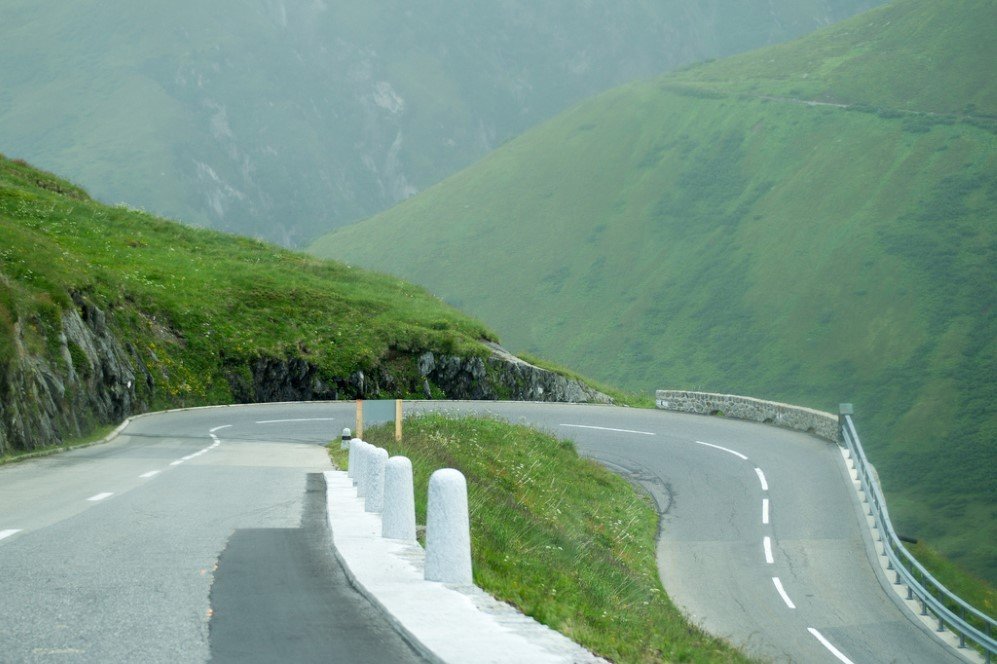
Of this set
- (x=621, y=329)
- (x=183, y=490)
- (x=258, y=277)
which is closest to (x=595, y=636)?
(x=183, y=490)

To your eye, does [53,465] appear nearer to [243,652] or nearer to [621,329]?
[243,652]

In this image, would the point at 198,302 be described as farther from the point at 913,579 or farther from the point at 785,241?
the point at 785,241

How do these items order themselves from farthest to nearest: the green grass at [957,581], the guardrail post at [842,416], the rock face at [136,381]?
the green grass at [957,581]
the guardrail post at [842,416]
the rock face at [136,381]

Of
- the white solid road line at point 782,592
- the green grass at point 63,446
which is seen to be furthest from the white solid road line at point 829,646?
the green grass at point 63,446

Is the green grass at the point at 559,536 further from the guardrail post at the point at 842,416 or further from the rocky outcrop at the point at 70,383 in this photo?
the guardrail post at the point at 842,416

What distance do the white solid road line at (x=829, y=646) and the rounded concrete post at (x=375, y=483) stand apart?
1067 centimetres

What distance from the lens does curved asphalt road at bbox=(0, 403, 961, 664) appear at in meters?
7.42

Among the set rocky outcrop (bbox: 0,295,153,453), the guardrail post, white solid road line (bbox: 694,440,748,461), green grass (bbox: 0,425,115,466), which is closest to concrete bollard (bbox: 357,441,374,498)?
green grass (bbox: 0,425,115,466)

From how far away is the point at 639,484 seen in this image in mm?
31906

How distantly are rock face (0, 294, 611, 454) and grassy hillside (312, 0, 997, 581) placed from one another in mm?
51434

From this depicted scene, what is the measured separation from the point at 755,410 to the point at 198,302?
23376mm

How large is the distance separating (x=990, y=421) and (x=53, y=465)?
107 metres

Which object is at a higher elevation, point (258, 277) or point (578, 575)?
point (258, 277)

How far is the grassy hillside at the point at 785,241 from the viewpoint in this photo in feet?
394
